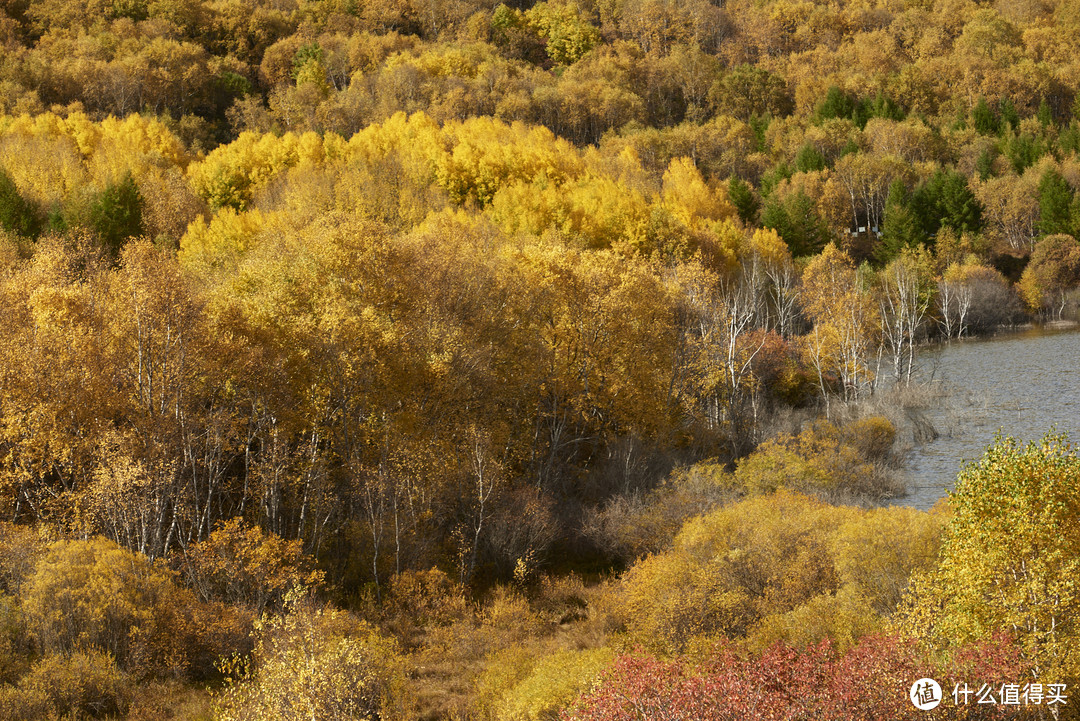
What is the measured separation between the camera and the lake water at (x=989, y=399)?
35.6 meters

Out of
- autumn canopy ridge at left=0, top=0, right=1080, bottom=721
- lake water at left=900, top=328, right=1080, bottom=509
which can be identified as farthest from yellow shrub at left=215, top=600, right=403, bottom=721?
lake water at left=900, top=328, right=1080, bottom=509

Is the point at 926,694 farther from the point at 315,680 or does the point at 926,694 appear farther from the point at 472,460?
the point at 472,460

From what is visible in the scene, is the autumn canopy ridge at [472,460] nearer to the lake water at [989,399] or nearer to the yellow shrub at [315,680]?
the yellow shrub at [315,680]

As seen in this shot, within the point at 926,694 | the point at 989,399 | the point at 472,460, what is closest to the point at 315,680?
the point at 926,694

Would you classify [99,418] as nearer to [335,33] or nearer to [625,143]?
[625,143]

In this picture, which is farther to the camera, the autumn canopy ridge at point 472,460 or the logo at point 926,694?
the autumn canopy ridge at point 472,460

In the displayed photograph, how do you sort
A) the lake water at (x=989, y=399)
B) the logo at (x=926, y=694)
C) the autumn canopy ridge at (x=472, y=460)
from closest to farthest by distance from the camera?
the logo at (x=926, y=694)
the autumn canopy ridge at (x=472, y=460)
the lake water at (x=989, y=399)

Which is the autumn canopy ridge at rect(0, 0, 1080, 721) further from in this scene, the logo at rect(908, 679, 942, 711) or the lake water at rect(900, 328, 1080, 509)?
the lake water at rect(900, 328, 1080, 509)

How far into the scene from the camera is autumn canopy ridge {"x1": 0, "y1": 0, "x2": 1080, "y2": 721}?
46.2 ft

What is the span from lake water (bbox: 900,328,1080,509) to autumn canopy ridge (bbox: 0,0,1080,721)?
144 centimetres

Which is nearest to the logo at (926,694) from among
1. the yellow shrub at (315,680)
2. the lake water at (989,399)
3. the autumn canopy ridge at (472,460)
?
the autumn canopy ridge at (472,460)

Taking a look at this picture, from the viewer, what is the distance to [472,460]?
2758 cm

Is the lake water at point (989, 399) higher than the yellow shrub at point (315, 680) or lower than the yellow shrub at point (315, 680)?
lower

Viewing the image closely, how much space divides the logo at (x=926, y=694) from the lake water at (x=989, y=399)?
569 inches
